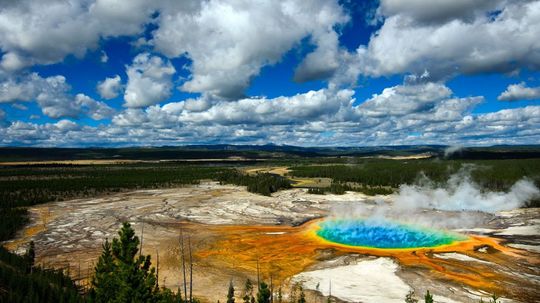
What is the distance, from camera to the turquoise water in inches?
1815

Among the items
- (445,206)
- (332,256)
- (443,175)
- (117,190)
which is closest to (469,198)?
(445,206)

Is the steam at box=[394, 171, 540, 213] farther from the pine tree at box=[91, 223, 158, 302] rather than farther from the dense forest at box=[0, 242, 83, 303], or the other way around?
the dense forest at box=[0, 242, 83, 303]

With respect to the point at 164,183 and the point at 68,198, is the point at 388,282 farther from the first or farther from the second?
the point at 164,183

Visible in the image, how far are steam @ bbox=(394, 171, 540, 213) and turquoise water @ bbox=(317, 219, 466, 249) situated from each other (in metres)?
14.9

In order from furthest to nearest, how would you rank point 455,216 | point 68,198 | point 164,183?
point 164,183
point 68,198
point 455,216

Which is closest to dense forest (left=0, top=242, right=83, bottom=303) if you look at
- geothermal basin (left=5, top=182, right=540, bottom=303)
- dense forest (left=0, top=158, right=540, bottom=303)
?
dense forest (left=0, top=158, right=540, bottom=303)

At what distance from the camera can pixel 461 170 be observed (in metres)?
116

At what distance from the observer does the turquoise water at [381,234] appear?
46094 millimetres

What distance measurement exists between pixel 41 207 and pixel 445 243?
210ft

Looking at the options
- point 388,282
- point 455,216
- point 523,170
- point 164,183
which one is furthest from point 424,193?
point 164,183

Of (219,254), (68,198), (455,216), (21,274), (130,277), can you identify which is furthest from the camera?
(68,198)

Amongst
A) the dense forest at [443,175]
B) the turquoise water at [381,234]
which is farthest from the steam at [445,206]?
the dense forest at [443,175]

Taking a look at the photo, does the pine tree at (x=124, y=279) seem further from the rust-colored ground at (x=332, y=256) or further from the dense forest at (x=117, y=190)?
the rust-colored ground at (x=332, y=256)

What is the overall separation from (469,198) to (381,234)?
34015 millimetres
